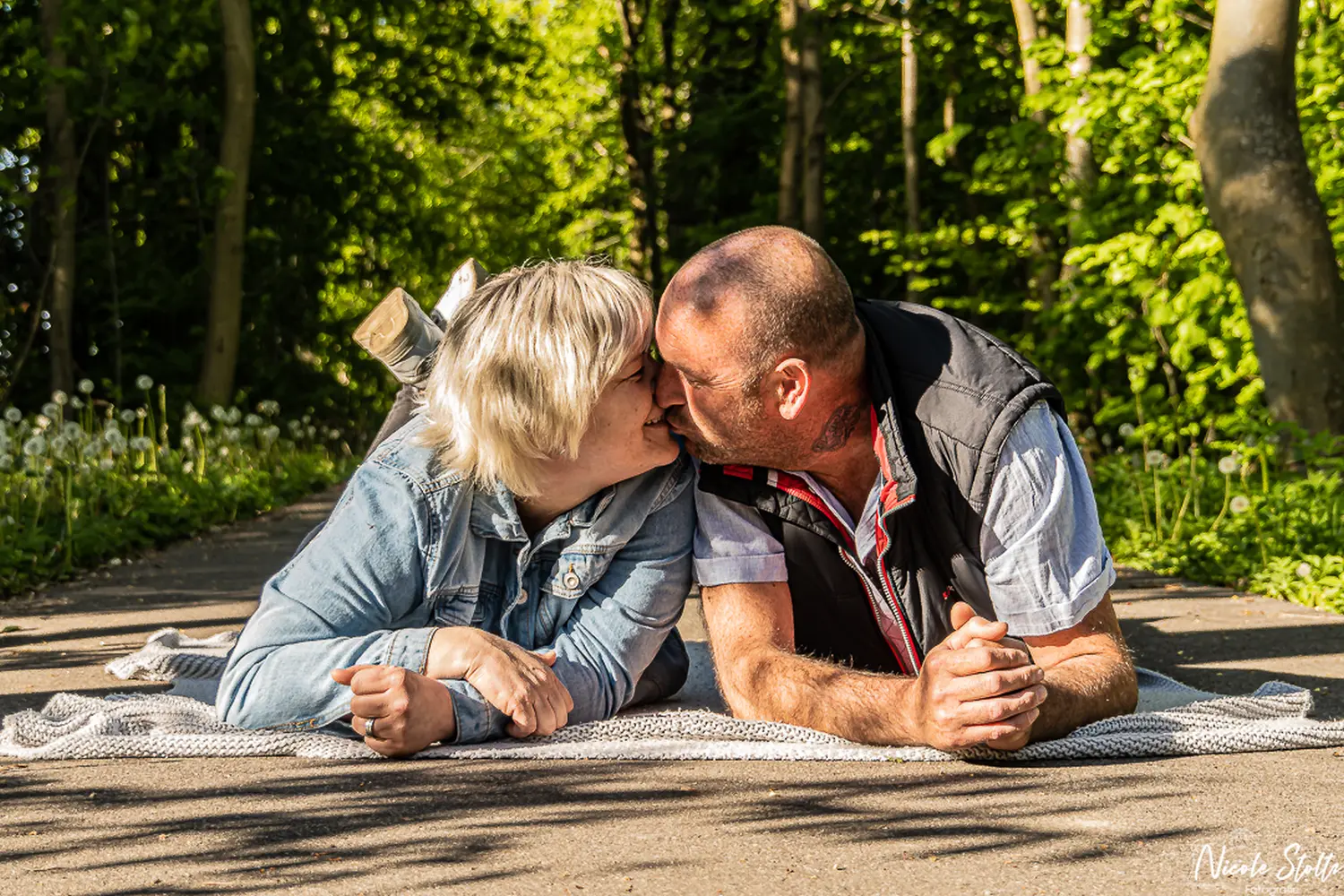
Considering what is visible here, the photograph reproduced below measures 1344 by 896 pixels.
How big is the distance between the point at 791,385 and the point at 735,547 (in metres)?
0.50

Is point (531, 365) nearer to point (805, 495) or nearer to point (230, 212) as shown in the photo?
point (805, 495)

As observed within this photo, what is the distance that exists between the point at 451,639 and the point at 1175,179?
8083 millimetres

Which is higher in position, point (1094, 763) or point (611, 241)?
point (611, 241)

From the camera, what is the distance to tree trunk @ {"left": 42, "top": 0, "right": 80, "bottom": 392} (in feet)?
49.4

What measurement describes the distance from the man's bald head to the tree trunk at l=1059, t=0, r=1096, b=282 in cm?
824

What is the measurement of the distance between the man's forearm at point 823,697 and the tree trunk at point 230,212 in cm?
1433

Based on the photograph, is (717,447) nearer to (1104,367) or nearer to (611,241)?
(1104,367)

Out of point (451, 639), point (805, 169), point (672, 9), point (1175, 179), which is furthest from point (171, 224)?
point (451, 639)

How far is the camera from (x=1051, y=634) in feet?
11.5

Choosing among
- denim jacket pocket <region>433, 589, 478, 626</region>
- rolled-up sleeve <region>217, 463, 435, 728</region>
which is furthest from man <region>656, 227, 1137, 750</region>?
rolled-up sleeve <region>217, 463, 435, 728</region>

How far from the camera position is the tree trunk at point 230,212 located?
17.1 m

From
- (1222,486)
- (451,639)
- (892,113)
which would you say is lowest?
(1222,486)

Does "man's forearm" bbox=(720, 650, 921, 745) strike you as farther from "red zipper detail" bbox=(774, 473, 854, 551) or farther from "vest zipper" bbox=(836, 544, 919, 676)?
"red zipper detail" bbox=(774, 473, 854, 551)
